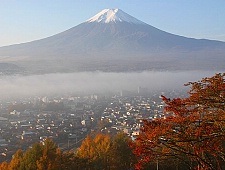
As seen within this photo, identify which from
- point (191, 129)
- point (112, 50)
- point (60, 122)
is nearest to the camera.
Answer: point (191, 129)

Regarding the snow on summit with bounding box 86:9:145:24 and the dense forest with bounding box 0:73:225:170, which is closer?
the dense forest with bounding box 0:73:225:170

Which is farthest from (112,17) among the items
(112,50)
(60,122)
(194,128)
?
(194,128)

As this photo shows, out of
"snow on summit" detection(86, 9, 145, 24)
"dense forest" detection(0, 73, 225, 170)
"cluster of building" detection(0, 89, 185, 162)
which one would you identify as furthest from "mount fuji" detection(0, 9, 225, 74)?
"dense forest" detection(0, 73, 225, 170)

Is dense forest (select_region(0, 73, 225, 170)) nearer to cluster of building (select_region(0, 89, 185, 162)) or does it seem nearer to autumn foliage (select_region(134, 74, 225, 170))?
autumn foliage (select_region(134, 74, 225, 170))

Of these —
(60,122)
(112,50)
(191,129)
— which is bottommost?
(60,122)

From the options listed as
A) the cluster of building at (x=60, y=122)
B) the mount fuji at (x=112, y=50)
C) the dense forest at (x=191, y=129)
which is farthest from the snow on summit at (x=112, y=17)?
the dense forest at (x=191, y=129)

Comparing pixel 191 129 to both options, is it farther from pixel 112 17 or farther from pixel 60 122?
pixel 112 17

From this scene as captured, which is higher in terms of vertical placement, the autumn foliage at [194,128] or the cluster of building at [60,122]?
the autumn foliage at [194,128]

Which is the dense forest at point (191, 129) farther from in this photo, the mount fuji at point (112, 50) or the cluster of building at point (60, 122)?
the mount fuji at point (112, 50)
